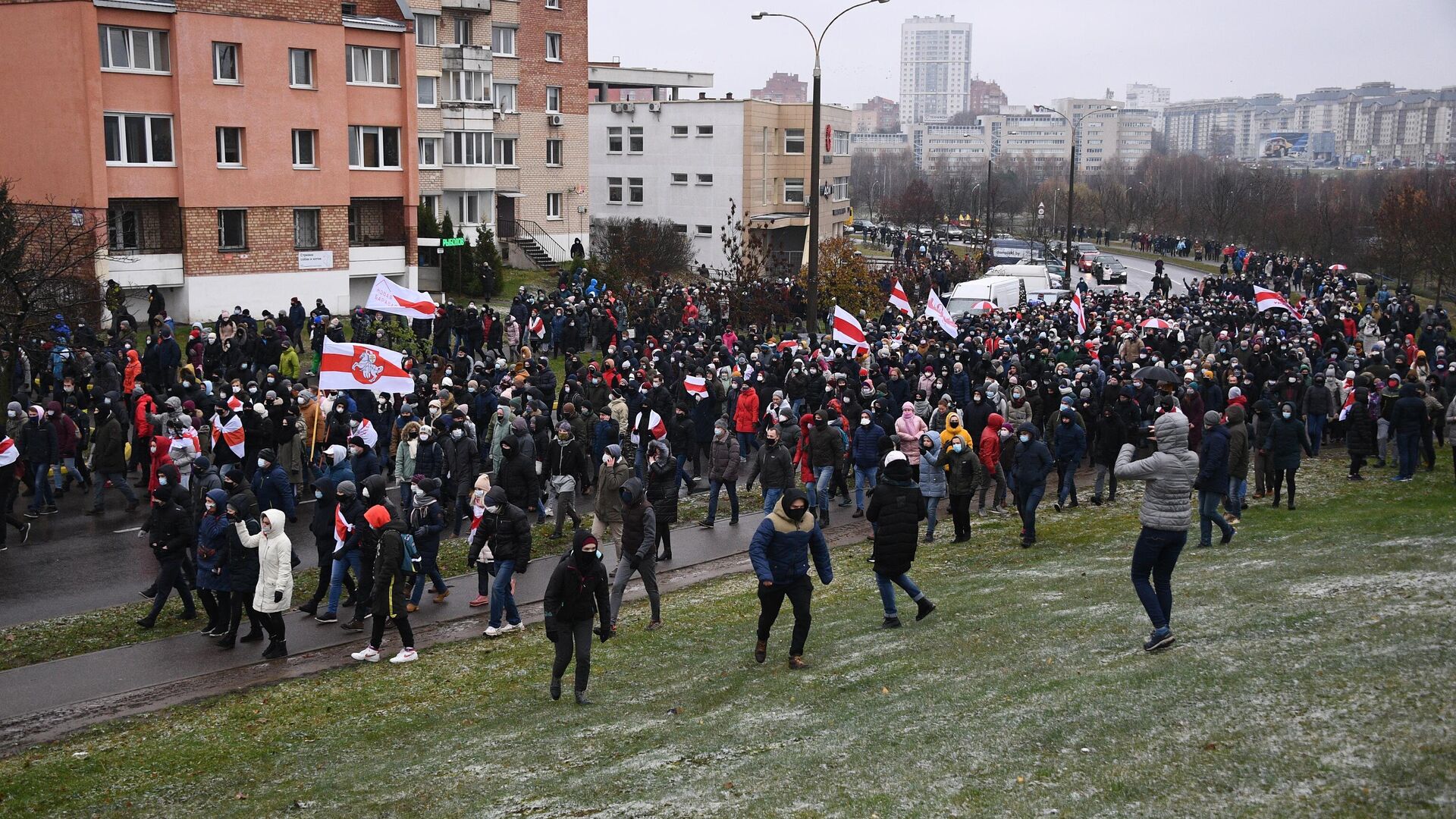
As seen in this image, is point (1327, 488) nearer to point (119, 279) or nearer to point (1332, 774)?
point (1332, 774)

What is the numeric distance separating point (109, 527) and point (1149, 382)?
52.8ft

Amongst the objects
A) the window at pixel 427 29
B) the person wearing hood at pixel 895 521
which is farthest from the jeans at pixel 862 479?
the window at pixel 427 29

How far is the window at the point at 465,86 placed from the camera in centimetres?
5381

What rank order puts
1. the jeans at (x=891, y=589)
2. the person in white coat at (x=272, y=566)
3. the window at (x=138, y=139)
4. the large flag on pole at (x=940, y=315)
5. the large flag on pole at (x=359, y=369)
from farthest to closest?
the window at (x=138, y=139) < the large flag on pole at (x=940, y=315) < the large flag on pole at (x=359, y=369) < the person in white coat at (x=272, y=566) < the jeans at (x=891, y=589)

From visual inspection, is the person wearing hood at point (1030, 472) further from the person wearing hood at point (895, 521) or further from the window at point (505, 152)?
the window at point (505, 152)

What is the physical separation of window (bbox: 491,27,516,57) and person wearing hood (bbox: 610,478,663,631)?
47064 mm

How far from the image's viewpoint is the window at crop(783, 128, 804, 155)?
68.6 meters

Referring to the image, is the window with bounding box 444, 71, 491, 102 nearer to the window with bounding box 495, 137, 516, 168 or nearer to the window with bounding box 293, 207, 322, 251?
the window with bounding box 495, 137, 516, 168

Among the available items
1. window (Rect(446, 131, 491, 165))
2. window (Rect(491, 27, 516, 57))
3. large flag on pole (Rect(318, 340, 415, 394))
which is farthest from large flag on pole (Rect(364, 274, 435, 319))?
window (Rect(491, 27, 516, 57))

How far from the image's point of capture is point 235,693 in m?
11.9

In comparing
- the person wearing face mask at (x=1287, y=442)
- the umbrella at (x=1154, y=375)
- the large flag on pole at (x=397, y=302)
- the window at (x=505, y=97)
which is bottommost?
the person wearing face mask at (x=1287, y=442)

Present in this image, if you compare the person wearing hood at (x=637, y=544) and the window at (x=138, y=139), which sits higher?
the window at (x=138, y=139)

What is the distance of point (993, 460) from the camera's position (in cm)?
1841

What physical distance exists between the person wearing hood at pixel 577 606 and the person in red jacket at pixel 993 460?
8.54m
